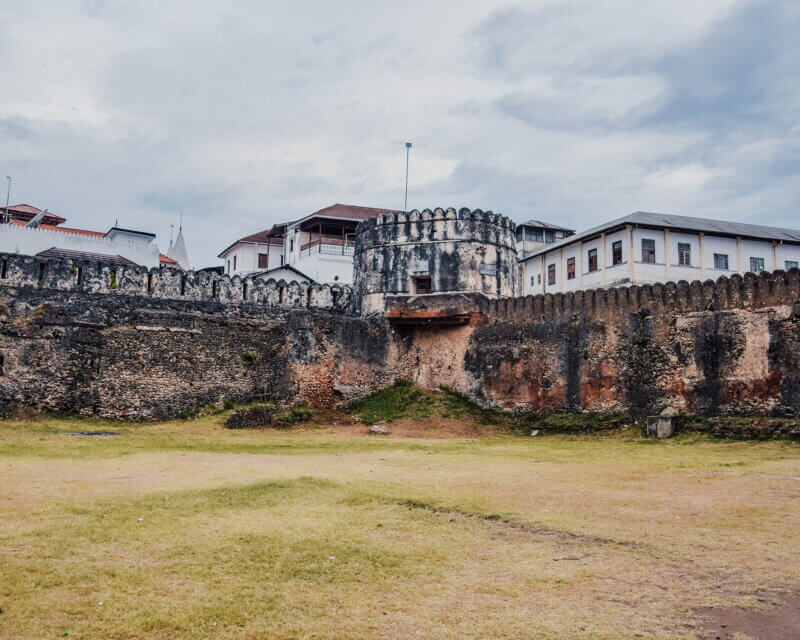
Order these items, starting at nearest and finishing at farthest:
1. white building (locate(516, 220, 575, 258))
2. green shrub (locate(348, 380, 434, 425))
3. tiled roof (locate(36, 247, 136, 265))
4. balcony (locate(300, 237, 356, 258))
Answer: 1. green shrub (locate(348, 380, 434, 425))
2. tiled roof (locate(36, 247, 136, 265))
3. balcony (locate(300, 237, 356, 258))
4. white building (locate(516, 220, 575, 258))

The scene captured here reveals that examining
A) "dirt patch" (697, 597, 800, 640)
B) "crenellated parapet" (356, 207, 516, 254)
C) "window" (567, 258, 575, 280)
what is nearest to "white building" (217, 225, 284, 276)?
"window" (567, 258, 575, 280)

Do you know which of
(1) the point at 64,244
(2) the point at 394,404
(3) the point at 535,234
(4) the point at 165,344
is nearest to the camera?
(4) the point at 165,344

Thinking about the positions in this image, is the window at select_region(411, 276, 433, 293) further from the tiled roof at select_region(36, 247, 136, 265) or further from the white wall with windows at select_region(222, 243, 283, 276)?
the white wall with windows at select_region(222, 243, 283, 276)

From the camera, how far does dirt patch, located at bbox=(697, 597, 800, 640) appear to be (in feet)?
15.2

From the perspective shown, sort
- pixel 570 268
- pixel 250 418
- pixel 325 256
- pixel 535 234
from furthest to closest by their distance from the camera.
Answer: pixel 535 234 → pixel 325 256 → pixel 570 268 → pixel 250 418

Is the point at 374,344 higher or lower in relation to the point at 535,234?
lower

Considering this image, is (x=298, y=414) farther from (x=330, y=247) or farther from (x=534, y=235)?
(x=534, y=235)

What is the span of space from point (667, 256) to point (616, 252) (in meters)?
2.40

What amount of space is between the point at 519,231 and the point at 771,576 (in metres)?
42.5

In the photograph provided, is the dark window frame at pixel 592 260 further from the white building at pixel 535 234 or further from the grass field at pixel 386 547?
Result: the grass field at pixel 386 547

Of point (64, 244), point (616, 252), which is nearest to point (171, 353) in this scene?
point (64, 244)

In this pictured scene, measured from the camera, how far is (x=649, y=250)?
35250 millimetres

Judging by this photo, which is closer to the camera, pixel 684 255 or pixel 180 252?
pixel 684 255

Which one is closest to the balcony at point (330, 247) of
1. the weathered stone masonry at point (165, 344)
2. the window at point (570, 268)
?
the window at point (570, 268)
